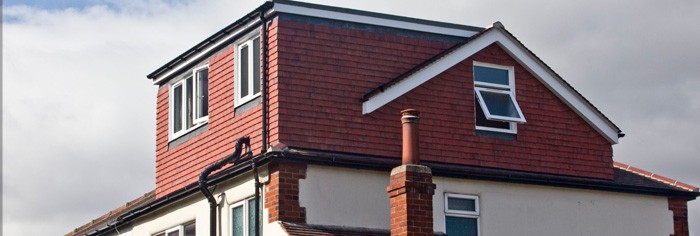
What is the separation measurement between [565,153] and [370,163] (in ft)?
16.0

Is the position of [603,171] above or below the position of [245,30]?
below

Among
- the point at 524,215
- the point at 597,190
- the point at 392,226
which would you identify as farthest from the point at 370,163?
the point at 597,190

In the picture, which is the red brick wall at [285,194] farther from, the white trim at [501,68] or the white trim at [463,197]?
the white trim at [501,68]

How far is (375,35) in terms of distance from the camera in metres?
27.5

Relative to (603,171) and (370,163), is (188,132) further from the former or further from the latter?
(603,171)

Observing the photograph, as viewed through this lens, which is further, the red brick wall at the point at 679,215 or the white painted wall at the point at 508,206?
the red brick wall at the point at 679,215

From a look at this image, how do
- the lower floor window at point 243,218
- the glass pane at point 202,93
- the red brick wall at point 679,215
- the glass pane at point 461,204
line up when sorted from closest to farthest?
the lower floor window at point 243,218, the glass pane at point 461,204, the glass pane at point 202,93, the red brick wall at point 679,215

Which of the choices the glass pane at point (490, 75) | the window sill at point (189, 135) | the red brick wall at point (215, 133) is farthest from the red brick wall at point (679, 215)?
the window sill at point (189, 135)

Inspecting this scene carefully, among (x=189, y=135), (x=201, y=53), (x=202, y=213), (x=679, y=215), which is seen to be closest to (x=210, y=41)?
(x=201, y=53)

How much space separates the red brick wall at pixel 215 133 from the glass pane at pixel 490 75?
443 cm

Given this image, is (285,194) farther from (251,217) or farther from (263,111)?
(263,111)

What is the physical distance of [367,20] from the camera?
27359 mm

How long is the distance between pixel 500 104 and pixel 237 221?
5882mm

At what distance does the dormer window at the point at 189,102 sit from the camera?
1141 inches
